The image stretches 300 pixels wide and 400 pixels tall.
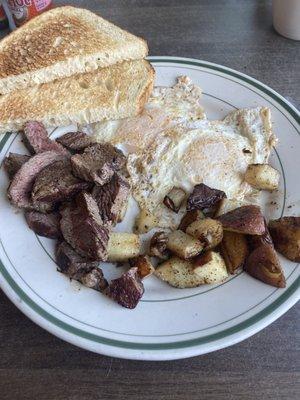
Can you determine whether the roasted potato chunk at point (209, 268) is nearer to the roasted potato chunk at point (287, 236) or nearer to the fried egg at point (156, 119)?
the roasted potato chunk at point (287, 236)

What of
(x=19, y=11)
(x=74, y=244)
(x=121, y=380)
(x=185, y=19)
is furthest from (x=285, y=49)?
(x=121, y=380)

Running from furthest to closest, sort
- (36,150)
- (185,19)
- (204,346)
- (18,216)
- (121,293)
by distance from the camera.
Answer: (185,19) < (36,150) < (18,216) < (121,293) < (204,346)

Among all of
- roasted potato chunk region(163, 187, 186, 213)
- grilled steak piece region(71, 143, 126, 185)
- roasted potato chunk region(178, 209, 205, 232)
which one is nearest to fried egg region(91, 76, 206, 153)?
grilled steak piece region(71, 143, 126, 185)

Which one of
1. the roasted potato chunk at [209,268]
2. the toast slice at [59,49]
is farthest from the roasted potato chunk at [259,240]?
the toast slice at [59,49]

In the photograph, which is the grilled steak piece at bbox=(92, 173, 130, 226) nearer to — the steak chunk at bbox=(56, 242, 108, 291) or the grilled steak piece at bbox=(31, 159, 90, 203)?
the grilled steak piece at bbox=(31, 159, 90, 203)

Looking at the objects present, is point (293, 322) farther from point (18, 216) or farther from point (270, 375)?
point (18, 216)

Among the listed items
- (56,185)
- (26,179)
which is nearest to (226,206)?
(56,185)
